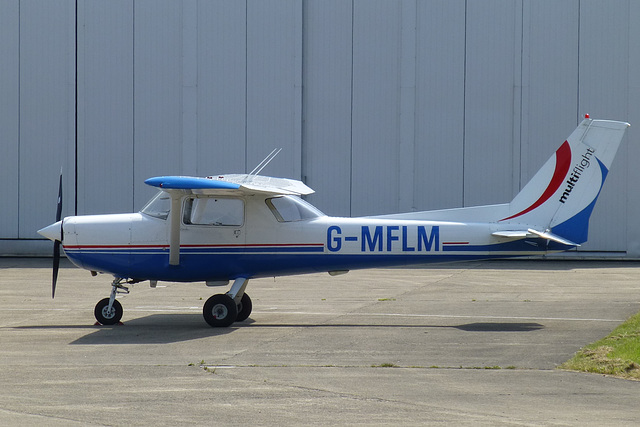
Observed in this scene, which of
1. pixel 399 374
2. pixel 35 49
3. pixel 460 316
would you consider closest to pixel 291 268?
pixel 460 316

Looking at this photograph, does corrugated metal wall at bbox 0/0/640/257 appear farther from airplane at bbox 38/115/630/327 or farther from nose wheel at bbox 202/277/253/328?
nose wheel at bbox 202/277/253/328

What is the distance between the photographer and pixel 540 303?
1534 centimetres

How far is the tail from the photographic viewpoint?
12.4m

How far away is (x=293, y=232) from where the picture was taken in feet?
42.2

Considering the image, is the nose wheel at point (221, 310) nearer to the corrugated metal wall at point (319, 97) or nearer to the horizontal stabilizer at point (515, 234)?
the horizontal stabilizer at point (515, 234)

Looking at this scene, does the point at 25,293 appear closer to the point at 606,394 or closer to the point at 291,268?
the point at 291,268

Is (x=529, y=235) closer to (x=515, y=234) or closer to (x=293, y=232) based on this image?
(x=515, y=234)

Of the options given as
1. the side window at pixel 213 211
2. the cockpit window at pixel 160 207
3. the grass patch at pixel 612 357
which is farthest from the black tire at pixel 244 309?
the grass patch at pixel 612 357

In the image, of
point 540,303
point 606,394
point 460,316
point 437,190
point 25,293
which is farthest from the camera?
point 437,190

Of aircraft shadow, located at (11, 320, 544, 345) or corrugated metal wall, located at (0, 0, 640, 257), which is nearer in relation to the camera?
aircraft shadow, located at (11, 320, 544, 345)

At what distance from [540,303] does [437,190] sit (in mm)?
9227

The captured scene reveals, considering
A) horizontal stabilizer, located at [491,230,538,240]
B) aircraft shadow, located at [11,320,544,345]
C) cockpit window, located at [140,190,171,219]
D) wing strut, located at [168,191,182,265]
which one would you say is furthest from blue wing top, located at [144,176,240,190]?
horizontal stabilizer, located at [491,230,538,240]

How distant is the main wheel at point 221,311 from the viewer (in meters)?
12.6

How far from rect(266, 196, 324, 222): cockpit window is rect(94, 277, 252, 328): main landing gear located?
1.15m
